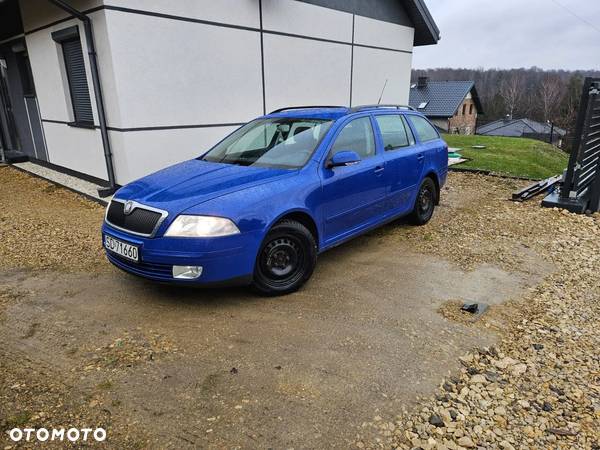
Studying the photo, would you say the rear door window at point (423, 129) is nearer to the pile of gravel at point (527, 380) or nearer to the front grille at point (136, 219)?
the pile of gravel at point (527, 380)

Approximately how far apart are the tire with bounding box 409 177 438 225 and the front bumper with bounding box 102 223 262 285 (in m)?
3.13

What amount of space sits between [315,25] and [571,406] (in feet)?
29.4

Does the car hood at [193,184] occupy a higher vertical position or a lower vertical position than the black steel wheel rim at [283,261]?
higher

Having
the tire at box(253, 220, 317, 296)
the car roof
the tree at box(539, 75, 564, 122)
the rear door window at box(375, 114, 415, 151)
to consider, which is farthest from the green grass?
the tree at box(539, 75, 564, 122)

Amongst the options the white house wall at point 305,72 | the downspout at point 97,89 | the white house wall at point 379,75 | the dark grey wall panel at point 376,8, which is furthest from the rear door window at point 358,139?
the white house wall at point 379,75

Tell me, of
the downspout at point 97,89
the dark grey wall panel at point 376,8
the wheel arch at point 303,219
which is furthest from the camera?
the dark grey wall panel at point 376,8

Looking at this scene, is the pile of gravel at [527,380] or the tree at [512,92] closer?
the pile of gravel at [527,380]

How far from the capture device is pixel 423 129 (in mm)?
5836

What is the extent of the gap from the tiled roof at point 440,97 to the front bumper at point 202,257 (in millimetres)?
40884

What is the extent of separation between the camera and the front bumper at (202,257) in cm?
322

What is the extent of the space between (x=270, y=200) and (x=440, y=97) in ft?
146

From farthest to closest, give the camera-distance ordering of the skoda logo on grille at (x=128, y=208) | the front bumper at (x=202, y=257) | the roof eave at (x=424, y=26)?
the roof eave at (x=424, y=26), the skoda logo on grille at (x=128, y=208), the front bumper at (x=202, y=257)

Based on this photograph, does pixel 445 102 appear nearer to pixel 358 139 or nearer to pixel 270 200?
pixel 358 139

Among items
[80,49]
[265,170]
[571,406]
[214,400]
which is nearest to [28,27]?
[80,49]
